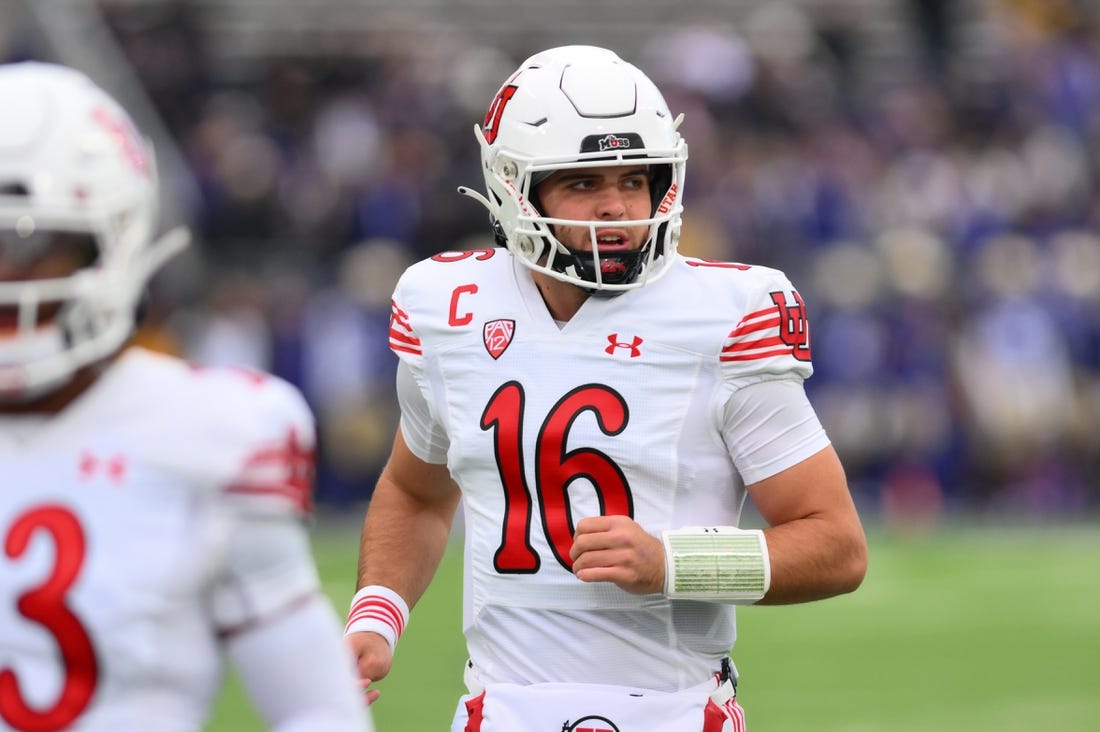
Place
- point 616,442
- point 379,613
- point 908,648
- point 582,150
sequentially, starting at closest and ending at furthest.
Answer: point 616,442, point 582,150, point 379,613, point 908,648

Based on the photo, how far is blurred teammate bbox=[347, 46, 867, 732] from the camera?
325 centimetres

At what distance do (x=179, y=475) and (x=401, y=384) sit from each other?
4.63ft

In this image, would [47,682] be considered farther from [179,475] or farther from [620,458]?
[620,458]

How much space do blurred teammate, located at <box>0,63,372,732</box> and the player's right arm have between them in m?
1.30

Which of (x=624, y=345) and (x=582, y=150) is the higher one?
(x=582, y=150)

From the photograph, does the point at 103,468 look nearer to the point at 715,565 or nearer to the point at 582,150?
the point at 715,565

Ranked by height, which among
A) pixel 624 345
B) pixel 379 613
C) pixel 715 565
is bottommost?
pixel 379 613

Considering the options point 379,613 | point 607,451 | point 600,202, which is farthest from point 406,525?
point 600,202

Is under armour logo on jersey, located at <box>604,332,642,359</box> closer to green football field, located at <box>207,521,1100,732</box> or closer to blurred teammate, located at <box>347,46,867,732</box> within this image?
blurred teammate, located at <box>347,46,867,732</box>

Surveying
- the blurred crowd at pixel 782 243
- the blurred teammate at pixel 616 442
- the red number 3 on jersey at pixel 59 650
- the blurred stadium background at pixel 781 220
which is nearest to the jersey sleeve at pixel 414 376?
the blurred teammate at pixel 616 442

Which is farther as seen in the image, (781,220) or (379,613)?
(781,220)

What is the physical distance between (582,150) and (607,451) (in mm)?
524

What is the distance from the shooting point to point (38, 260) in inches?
87.8

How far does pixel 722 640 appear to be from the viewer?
3.37 meters
